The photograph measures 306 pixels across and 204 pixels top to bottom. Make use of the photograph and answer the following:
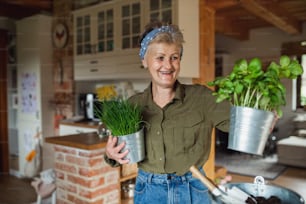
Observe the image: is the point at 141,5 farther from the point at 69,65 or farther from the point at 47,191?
the point at 47,191

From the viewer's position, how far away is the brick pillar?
137 cm

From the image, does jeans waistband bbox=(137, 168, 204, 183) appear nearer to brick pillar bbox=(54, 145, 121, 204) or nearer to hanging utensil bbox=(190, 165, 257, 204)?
hanging utensil bbox=(190, 165, 257, 204)

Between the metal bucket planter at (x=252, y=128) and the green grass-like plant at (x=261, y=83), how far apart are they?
2 cm

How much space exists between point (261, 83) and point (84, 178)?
1119mm

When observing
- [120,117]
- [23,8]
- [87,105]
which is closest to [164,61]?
[120,117]

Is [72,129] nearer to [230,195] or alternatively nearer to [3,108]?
[3,108]

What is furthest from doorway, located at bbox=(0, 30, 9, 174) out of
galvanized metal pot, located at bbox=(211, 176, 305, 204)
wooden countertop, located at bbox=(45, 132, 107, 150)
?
galvanized metal pot, located at bbox=(211, 176, 305, 204)

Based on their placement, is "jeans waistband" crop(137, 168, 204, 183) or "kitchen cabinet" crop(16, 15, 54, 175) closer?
"jeans waistband" crop(137, 168, 204, 183)

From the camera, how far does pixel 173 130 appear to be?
0.83 m

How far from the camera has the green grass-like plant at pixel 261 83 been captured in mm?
479

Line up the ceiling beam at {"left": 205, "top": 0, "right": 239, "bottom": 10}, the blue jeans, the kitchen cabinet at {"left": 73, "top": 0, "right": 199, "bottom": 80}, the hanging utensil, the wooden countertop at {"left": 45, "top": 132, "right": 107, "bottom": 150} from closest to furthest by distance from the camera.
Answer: the hanging utensil < the blue jeans < the wooden countertop at {"left": 45, "top": 132, "right": 107, "bottom": 150} < the ceiling beam at {"left": 205, "top": 0, "right": 239, "bottom": 10} < the kitchen cabinet at {"left": 73, "top": 0, "right": 199, "bottom": 80}

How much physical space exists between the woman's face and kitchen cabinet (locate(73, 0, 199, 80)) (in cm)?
106

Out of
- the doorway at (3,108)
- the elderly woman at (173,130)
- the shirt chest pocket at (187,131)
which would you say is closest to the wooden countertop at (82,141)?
the elderly woman at (173,130)

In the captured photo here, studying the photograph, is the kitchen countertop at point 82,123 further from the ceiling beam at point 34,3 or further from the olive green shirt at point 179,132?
the olive green shirt at point 179,132
